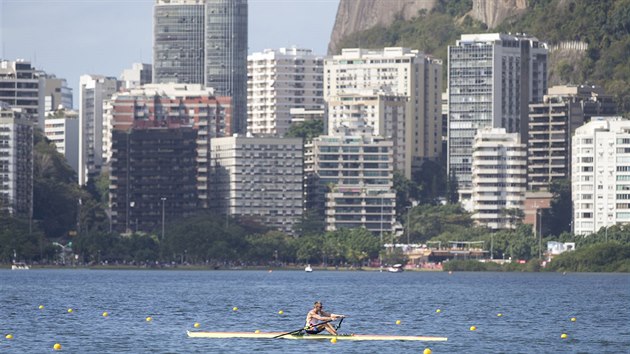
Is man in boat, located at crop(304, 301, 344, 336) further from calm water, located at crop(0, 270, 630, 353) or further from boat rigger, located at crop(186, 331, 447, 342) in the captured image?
calm water, located at crop(0, 270, 630, 353)

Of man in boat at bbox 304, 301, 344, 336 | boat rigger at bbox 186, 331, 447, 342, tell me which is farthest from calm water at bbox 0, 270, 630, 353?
man in boat at bbox 304, 301, 344, 336

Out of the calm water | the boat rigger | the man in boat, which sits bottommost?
the calm water

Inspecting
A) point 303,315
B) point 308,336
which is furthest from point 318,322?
point 303,315

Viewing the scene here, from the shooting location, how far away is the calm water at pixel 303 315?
294 ft

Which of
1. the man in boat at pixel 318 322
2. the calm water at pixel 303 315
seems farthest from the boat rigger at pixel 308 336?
the calm water at pixel 303 315

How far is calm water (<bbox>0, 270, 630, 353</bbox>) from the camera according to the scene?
89.5 meters

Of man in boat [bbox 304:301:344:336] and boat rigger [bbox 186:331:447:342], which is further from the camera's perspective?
boat rigger [bbox 186:331:447:342]

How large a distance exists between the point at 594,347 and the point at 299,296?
5744 cm

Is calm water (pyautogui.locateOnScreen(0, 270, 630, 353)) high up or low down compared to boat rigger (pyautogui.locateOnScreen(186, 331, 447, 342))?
down

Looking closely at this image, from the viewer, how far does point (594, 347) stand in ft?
299

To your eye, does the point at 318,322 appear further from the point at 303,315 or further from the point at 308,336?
the point at 303,315

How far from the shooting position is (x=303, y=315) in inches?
4525

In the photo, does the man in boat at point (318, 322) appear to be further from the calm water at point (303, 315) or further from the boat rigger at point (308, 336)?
the calm water at point (303, 315)

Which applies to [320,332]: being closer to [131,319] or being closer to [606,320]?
[131,319]
